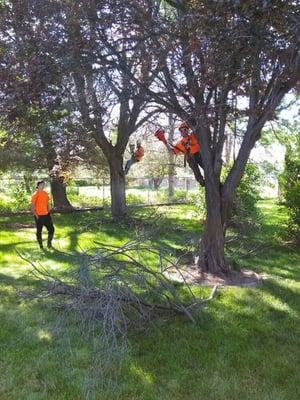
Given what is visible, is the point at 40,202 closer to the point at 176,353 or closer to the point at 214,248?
the point at 214,248

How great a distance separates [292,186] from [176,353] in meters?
7.34

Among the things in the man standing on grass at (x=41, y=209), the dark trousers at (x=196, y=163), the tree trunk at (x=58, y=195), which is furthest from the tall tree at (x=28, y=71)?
the tree trunk at (x=58, y=195)

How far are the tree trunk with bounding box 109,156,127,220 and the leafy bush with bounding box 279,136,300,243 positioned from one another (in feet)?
21.6

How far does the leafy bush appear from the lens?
11.0 m

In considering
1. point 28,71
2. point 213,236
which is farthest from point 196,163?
point 28,71

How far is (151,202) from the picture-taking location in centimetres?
2431

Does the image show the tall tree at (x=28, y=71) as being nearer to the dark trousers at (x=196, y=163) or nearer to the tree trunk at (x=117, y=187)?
the dark trousers at (x=196, y=163)

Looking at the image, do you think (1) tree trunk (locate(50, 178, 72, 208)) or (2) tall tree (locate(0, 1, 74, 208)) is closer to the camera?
(2) tall tree (locate(0, 1, 74, 208))

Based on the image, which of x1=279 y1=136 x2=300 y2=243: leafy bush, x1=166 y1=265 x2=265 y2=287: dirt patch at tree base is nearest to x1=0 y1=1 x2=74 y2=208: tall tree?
x1=166 y1=265 x2=265 y2=287: dirt patch at tree base

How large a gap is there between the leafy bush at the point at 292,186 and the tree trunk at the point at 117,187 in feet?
21.6

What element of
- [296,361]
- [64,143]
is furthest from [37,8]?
[64,143]

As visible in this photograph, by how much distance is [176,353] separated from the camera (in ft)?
16.8

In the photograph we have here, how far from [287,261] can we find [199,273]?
8.05ft

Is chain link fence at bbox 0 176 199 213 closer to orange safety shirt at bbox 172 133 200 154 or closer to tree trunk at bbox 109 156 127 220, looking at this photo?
tree trunk at bbox 109 156 127 220
